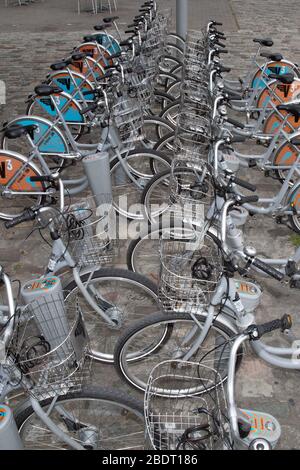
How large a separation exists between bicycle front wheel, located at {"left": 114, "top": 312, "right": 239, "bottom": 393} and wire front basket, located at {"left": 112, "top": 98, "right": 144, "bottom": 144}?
86.3 inches

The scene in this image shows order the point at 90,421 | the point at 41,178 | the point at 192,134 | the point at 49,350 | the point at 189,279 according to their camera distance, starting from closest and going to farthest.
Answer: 1. the point at 49,350
2. the point at 189,279
3. the point at 90,421
4. the point at 41,178
5. the point at 192,134

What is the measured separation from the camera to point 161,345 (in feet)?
9.79

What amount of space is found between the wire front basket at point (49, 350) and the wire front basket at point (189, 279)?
0.55m

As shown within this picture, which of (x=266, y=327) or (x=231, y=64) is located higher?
(x=231, y=64)

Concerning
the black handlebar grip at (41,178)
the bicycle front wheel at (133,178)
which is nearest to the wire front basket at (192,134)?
the bicycle front wheel at (133,178)

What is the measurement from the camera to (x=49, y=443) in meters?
2.43

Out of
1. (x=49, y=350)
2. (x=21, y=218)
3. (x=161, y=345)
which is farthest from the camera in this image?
(x=161, y=345)

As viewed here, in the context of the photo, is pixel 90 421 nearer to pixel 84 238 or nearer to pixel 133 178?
pixel 84 238

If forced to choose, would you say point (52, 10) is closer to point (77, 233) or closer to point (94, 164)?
point (94, 164)

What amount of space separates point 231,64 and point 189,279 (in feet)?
25.0

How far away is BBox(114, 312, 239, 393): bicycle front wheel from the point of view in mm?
2498

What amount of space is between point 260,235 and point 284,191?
1.94 ft

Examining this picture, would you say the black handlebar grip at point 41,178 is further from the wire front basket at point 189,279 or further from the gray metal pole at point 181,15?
the gray metal pole at point 181,15

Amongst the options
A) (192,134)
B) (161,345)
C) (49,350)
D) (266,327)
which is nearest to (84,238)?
(49,350)
